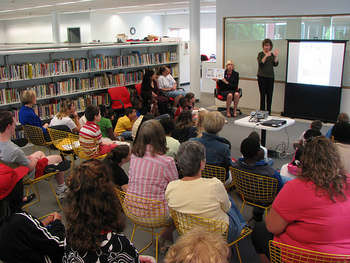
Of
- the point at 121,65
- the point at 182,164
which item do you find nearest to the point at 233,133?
the point at 121,65

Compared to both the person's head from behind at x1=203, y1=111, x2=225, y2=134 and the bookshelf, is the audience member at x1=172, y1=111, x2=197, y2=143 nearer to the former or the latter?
the person's head from behind at x1=203, y1=111, x2=225, y2=134

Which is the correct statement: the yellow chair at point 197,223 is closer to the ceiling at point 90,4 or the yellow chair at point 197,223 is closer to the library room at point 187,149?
the library room at point 187,149

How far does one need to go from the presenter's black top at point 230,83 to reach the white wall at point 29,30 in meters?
14.8

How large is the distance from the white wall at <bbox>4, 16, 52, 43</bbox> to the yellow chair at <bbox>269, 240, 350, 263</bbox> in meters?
20.3

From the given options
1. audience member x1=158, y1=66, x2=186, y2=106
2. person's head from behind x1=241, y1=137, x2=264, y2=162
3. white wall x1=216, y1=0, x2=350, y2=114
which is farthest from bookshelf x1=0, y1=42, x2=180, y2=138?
person's head from behind x1=241, y1=137, x2=264, y2=162

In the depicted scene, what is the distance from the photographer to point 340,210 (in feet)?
6.48

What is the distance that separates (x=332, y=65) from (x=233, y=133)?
2504mm

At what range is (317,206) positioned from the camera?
1.99 m

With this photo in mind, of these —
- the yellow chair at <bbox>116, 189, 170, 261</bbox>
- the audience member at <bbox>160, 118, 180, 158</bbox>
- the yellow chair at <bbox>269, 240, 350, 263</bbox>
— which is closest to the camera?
the yellow chair at <bbox>269, 240, 350, 263</bbox>

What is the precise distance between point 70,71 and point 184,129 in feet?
12.2

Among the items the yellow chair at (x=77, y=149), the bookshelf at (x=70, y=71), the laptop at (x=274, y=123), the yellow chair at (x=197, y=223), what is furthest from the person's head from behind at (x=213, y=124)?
the bookshelf at (x=70, y=71)

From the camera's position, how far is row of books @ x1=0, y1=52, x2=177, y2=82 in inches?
246

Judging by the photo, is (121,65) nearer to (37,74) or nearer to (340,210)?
(37,74)

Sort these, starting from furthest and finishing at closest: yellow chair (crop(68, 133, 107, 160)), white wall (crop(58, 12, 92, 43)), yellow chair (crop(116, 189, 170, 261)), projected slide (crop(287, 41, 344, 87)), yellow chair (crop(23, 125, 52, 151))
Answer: white wall (crop(58, 12, 92, 43)) → projected slide (crop(287, 41, 344, 87)) → yellow chair (crop(23, 125, 52, 151)) → yellow chair (crop(68, 133, 107, 160)) → yellow chair (crop(116, 189, 170, 261))
